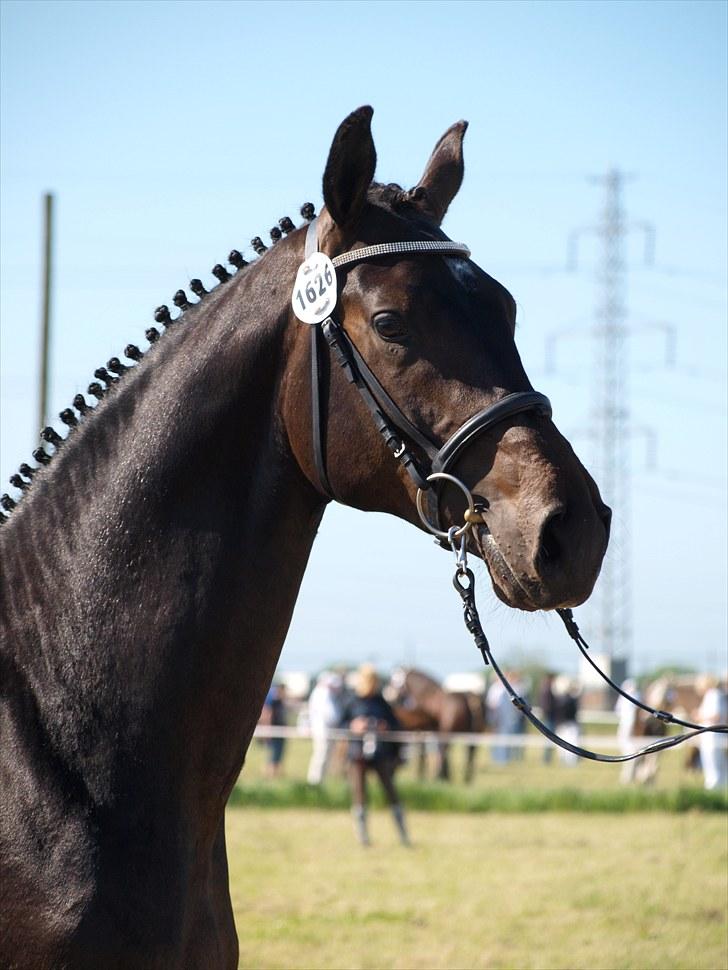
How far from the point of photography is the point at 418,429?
2.72m

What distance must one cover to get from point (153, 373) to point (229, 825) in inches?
497

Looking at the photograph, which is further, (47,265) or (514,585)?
(47,265)

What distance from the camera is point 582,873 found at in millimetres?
10703

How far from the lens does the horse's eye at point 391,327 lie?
108 inches

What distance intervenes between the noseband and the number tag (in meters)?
0.02

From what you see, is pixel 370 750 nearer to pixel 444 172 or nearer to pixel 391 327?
pixel 444 172

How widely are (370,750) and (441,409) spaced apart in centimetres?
1211

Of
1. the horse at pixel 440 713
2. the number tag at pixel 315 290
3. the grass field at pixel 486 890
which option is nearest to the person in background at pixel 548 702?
the horse at pixel 440 713

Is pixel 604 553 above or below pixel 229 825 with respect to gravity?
above

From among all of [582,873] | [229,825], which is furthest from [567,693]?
[582,873]

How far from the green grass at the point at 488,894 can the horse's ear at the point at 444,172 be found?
5.02 meters

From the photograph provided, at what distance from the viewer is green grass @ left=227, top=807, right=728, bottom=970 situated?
7438 mm

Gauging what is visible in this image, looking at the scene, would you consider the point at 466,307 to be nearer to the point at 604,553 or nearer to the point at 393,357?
the point at 393,357

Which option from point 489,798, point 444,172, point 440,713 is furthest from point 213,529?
point 440,713
